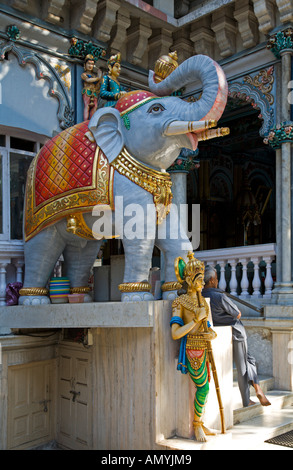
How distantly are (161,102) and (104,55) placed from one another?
8.28ft

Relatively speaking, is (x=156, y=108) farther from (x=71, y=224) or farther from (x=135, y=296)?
(x=135, y=296)

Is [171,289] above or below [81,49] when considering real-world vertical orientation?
below

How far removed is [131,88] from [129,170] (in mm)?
2861

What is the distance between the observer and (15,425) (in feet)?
12.3

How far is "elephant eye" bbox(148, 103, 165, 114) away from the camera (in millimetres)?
3336

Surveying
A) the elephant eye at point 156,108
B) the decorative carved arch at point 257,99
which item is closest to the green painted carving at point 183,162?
the decorative carved arch at point 257,99

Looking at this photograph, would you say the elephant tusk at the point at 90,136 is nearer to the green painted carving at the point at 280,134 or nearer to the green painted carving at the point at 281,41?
the green painted carving at the point at 280,134

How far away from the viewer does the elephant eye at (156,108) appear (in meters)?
3.34

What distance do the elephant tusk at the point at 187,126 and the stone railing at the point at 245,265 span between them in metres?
2.66

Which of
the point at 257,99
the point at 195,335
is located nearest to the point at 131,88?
the point at 257,99

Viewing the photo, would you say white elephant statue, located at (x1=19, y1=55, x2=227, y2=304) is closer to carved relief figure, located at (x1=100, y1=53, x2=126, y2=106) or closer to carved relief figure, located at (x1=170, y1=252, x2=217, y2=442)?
carved relief figure, located at (x1=100, y1=53, x2=126, y2=106)

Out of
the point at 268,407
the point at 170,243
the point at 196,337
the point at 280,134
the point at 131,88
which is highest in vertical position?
the point at 131,88

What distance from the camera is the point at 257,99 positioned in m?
5.69

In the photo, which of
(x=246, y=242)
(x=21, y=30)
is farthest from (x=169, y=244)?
(x=246, y=242)
